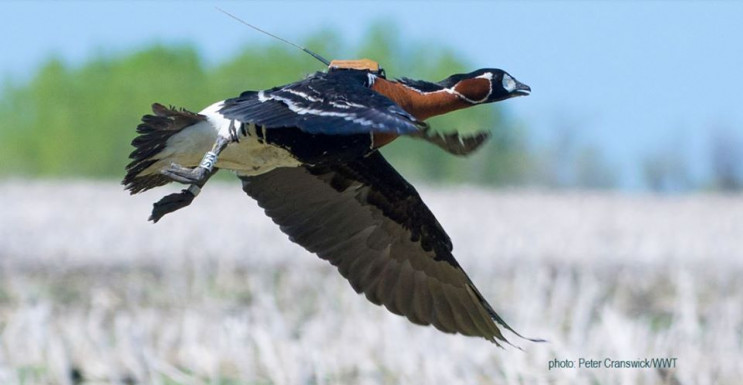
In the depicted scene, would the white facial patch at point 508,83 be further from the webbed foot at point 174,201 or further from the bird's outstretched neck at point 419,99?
the webbed foot at point 174,201

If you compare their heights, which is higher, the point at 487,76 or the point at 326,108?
the point at 487,76

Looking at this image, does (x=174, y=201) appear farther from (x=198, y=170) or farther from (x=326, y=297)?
(x=326, y=297)

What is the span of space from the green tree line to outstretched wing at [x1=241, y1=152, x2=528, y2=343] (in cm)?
2045

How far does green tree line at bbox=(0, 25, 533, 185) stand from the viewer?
3216 centimetres

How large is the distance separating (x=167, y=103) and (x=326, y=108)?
2582 cm

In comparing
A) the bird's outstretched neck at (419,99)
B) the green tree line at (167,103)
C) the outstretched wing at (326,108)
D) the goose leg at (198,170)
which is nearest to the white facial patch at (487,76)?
the bird's outstretched neck at (419,99)

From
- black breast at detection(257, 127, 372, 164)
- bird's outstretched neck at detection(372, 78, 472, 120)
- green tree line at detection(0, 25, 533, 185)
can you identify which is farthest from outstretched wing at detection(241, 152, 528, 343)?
green tree line at detection(0, 25, 533, 185)

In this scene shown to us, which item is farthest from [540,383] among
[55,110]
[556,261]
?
[55,110]

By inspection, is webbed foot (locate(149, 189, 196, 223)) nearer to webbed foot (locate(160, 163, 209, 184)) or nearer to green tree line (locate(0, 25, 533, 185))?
webbed foot (locate(160, 163, 209, 184))

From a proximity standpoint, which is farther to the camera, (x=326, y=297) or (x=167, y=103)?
(x=167, y=103)

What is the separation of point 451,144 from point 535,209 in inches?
396

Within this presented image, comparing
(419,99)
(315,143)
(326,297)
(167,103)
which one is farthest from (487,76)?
(167,103)

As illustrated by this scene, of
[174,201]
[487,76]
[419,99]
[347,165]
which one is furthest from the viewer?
[347,165]

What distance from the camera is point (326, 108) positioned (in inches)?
236
